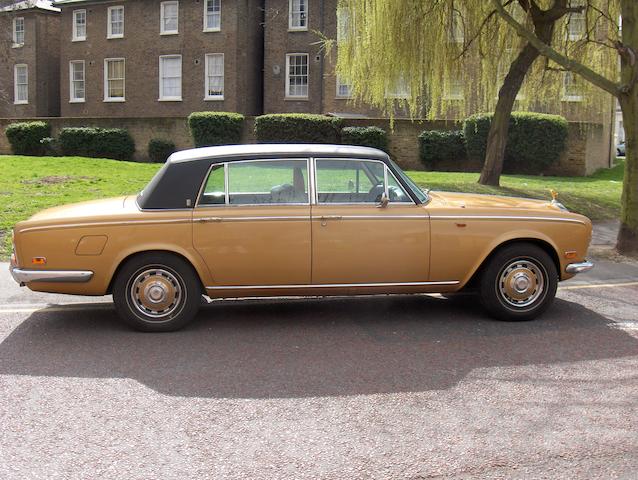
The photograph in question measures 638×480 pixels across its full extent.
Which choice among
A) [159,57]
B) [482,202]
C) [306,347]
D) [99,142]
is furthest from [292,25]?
[306,347]

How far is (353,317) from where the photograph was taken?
6906 mm

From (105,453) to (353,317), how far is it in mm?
3361

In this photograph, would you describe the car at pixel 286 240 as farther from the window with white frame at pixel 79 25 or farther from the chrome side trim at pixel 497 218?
the window with white frame at pixel 79 25

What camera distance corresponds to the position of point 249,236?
6309 mm

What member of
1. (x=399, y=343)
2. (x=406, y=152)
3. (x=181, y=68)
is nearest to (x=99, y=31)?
(x=181, y=68)

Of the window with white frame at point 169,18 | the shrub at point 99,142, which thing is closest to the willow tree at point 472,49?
the shrub at point 99,142

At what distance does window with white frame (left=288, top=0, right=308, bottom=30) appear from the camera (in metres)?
36.0

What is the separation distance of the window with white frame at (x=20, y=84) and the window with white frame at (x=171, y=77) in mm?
9867

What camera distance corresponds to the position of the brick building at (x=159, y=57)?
3659 centimetres

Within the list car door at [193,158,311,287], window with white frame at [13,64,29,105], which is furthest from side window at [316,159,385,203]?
window with white frame at [13,64,29,105]

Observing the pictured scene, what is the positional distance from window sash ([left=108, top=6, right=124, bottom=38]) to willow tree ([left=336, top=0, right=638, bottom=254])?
25.7m

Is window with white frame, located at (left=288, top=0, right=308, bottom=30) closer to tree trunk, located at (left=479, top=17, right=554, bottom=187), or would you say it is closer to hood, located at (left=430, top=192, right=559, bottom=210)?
tree trunk, located at (left=479, top=17, right=554, bottom=187)

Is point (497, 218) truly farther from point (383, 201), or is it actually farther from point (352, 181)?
point (352, 181)

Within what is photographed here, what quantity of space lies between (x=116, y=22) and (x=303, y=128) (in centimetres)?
1807
